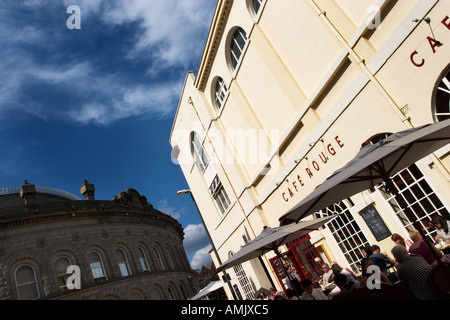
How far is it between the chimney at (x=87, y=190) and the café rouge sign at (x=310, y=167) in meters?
23.2

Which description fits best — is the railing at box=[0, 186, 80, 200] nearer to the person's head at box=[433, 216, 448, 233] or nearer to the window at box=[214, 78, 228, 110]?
the window at box=[214, 78, 228, 110]

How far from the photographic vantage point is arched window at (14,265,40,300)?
1932cm

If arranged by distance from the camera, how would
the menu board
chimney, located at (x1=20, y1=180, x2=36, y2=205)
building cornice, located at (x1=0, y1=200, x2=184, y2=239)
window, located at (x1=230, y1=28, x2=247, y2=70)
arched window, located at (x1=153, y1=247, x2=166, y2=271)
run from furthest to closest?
arched window, located at (x1=153, y1=247, x2=166, y2=271) < chimney, located at (x1=20, y1=180, x2=36, y2=205) < building cornice, located at (x1=0, y1=200, x2=184, y2=239) < window, located at (x1=230, y1=28, x2=247, y2=70) < the menu board

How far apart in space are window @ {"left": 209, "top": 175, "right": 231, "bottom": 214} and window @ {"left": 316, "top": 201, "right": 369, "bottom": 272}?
27.9ft

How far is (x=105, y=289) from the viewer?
2186 centimetres

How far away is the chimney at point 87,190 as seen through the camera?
1147 inches

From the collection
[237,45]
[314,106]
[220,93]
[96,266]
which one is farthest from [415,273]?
[96,266]

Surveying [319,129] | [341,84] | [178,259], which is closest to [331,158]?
[319,129]

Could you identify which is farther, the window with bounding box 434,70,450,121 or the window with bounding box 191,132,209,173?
the window with bounding box 191,132,209,173

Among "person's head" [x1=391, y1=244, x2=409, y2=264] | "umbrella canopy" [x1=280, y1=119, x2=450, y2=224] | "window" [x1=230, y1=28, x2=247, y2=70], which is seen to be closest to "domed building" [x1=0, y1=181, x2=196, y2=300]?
"window" [x1=230, y1=28, x2=247, y2=70]

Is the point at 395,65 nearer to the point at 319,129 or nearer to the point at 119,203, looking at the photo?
the point at 319,129

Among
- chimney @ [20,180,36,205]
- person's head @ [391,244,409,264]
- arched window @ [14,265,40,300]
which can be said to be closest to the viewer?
person's head @ [391,244,409,264]

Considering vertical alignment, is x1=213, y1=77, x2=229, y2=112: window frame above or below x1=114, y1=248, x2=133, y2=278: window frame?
above

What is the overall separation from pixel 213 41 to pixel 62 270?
19370 millimetres
